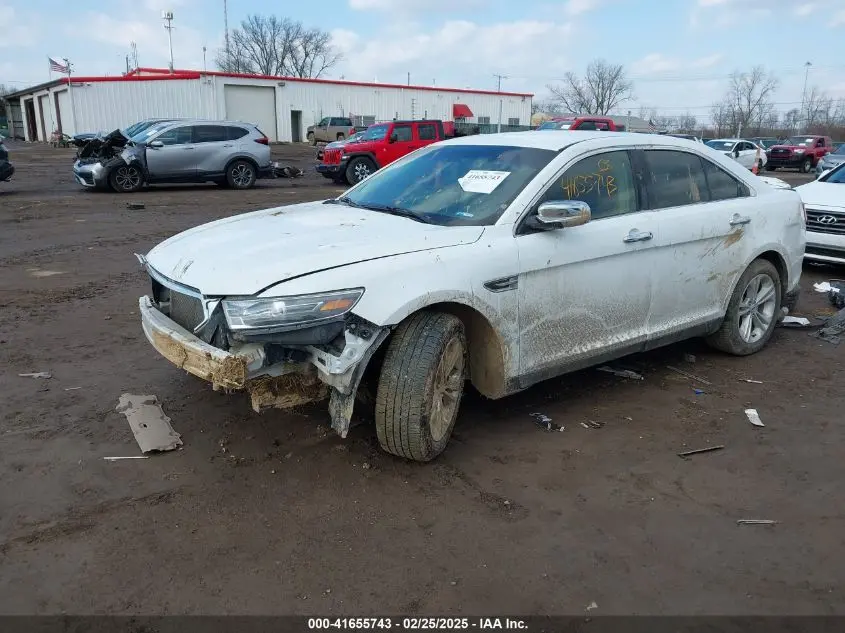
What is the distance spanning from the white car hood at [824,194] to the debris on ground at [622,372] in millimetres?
4641

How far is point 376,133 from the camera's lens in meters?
20.4

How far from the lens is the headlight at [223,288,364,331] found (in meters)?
3.11

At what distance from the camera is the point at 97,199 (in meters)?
15.5

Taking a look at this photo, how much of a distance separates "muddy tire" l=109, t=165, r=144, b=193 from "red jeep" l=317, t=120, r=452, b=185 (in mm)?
5207

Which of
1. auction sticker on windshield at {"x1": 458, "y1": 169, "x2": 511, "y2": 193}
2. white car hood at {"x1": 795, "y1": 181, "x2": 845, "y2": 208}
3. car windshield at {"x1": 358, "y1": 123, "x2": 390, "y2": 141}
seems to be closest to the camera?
auction sticker on windshield at {"x1": 458, "y1": 169, "x2": 511, "y2": 193}

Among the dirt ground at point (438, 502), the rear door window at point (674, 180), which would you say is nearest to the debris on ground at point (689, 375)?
the dirt ground at point (438, 502)

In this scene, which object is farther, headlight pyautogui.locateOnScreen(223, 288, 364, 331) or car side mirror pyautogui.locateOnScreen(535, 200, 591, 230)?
car side mirror pyautogui.locateOnScreen(535, 200, 591, 230)

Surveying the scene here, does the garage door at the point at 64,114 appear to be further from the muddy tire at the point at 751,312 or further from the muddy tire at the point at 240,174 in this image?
the muddy tire at the point at 751,312

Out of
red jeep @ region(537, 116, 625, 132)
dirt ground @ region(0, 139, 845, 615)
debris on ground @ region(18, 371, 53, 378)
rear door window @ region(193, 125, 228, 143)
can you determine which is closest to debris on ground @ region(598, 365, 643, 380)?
dirt ground @ region(0, 139, 845, 615)

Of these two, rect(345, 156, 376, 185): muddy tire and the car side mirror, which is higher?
the car side mirror

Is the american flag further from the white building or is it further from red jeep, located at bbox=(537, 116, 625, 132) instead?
red jeep, located at bbox=(537, 116, 625, 132)

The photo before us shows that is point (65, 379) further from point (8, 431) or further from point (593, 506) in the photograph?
point (593, 506)

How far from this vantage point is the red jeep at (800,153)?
31094 millimetres

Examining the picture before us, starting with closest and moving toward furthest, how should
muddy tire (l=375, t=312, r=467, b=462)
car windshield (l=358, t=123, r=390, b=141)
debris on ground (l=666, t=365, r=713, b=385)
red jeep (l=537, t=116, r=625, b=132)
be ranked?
muddy tire (l=375, t=312, r=467, b=462) → debris on ground (l=666, t=365, r=713, b=385) → car windshield (l=358, t=123, r=390, b=141) → red jeep (l=537, t=116, r=625, b=132)
